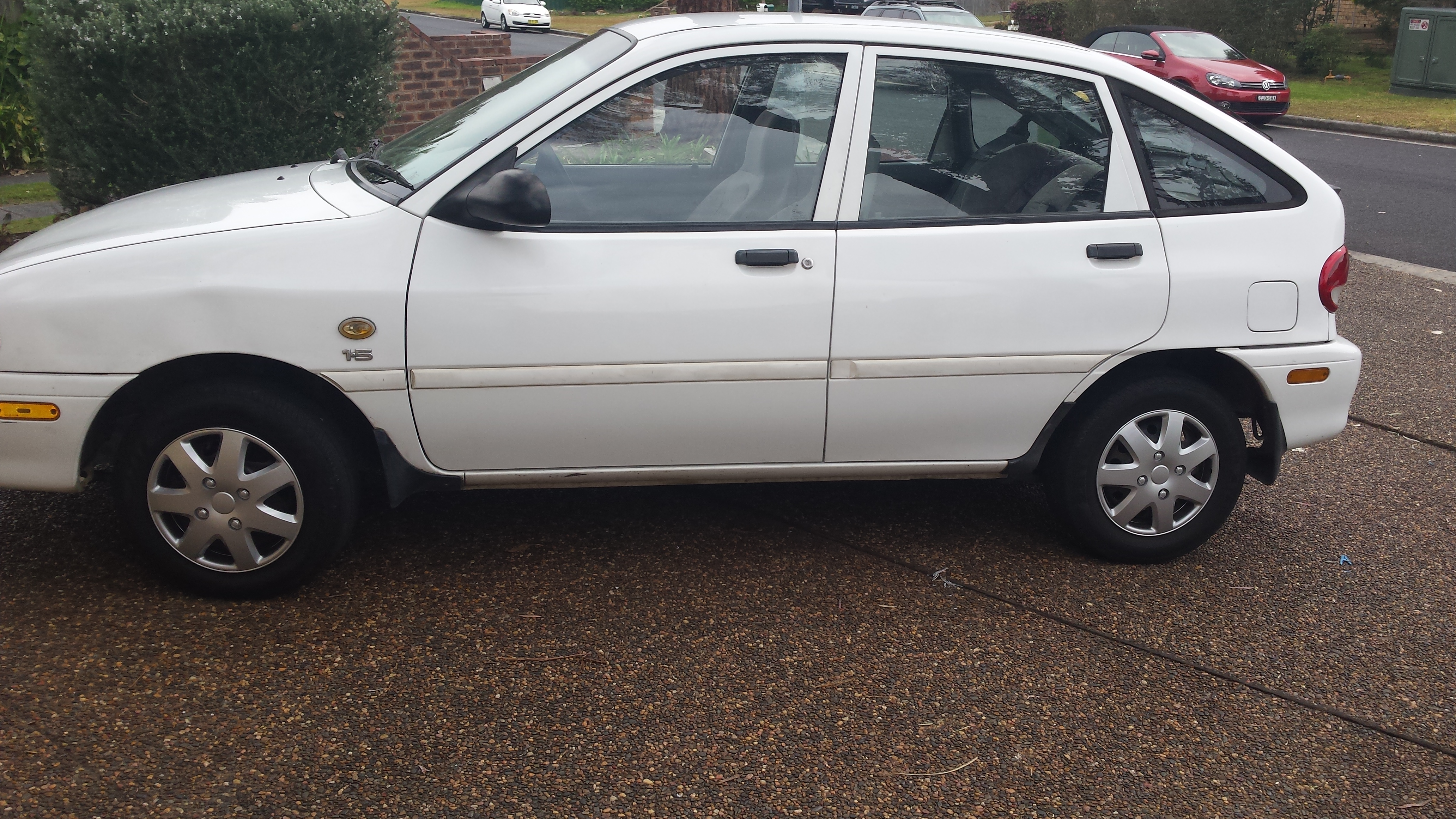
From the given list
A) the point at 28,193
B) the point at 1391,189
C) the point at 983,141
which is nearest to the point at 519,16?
the point at 1391,189

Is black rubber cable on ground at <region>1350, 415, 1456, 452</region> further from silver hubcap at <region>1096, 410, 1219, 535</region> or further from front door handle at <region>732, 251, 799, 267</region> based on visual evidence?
front door handle at <region>732, 251, 799, 267</region>

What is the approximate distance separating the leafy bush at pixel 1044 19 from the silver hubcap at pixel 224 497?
93.3ft

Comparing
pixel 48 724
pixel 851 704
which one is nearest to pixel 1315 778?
pixel 851 704

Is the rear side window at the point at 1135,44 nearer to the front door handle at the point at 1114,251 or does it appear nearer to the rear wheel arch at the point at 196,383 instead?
the front door handle at the point at 1114,251

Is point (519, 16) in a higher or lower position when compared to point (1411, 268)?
higher

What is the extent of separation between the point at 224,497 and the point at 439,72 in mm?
8182

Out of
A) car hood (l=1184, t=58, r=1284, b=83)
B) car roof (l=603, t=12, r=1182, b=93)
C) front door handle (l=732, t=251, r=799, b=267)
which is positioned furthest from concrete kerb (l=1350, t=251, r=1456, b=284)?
car hood (l=1184, t=58, r=1284, b=83)

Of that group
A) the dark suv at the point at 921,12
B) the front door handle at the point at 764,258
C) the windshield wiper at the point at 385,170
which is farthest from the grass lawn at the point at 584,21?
the front door handle at the point at 764,258

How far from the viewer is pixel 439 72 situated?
10961 millimetres

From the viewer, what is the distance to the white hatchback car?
352cm

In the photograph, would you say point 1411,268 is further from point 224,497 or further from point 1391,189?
point 224,497

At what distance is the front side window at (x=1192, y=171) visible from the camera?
157 inches

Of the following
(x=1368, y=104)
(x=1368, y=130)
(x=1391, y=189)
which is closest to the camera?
(x=1391, y=189)

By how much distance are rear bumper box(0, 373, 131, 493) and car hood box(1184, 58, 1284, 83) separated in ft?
61.6
